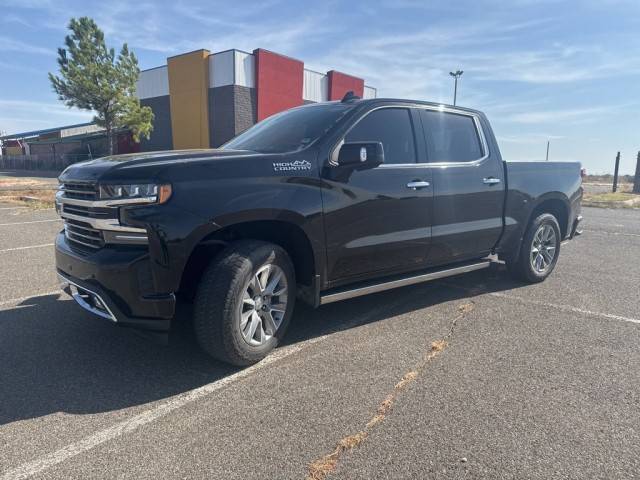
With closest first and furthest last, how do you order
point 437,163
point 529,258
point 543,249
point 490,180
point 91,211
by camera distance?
point 91,211
point 437,163
point 490,180
point 529,258
point 543,249

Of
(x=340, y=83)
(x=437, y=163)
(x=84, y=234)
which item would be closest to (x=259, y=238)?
(x=84, y=234)

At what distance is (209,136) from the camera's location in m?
27.8

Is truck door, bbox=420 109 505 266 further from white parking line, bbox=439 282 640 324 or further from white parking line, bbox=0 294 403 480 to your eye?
white parking line, bbox=0 294 403 480

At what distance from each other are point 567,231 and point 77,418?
5829 mm

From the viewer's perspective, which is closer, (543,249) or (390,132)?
(390,132)

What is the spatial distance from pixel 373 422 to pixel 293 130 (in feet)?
8.34

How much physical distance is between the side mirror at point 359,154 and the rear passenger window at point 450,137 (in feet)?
3.39

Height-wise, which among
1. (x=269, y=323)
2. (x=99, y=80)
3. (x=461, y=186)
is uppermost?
(x=99, y=80)

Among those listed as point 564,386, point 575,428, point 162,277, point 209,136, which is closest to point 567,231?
point 564,386

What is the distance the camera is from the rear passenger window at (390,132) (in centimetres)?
396

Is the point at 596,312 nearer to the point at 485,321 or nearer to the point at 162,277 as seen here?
the point at 485,321

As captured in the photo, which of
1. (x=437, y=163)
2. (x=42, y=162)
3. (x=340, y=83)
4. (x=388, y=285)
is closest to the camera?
(x=388, y=285)

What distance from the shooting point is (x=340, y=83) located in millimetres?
31516

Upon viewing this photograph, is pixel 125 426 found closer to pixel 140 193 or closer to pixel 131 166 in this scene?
pixel 140 193
